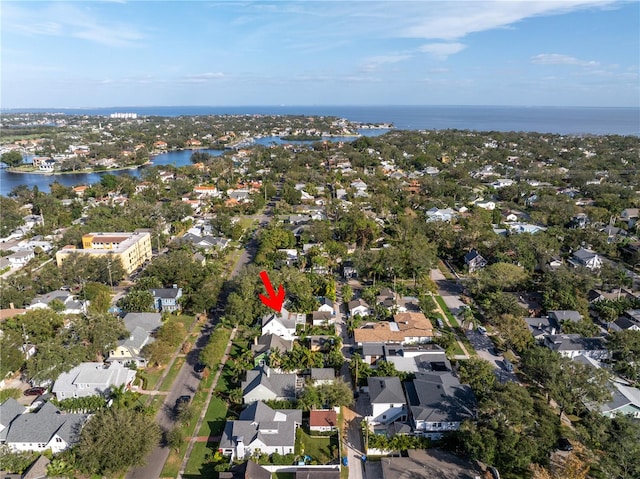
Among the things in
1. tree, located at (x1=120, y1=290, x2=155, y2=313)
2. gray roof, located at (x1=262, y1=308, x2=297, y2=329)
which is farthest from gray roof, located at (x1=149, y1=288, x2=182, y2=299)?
gray roof, located at (x1=262, y1=308, x2=297, y2=329)

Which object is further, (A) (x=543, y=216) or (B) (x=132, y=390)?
(A) (x=543, y=216)

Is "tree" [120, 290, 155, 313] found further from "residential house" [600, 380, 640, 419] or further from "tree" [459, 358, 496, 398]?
"residential house" [600, 380, 640, 419]

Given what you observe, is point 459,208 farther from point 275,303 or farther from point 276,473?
point 276,473

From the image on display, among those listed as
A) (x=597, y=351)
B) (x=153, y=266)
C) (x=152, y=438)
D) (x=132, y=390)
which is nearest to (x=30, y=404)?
(x=132, y=390)

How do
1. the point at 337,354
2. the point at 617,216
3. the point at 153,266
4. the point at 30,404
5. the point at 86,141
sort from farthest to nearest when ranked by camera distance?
the point at 86,141
the point at 617,216
the point at 153,266
the point at 337,354
the point at 30,404

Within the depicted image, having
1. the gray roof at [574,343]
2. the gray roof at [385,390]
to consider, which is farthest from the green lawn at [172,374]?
the gray roof at [574,343]

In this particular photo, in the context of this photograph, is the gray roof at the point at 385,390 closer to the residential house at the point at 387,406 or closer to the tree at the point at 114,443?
the residential house at the point at 387,406
